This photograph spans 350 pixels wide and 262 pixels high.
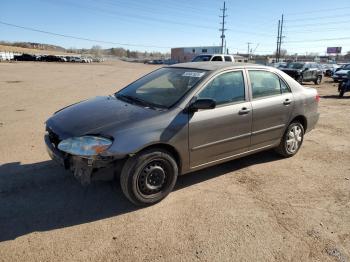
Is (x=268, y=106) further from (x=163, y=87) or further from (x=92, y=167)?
(x=92, y=167)

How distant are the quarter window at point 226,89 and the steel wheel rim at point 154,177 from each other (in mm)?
1038

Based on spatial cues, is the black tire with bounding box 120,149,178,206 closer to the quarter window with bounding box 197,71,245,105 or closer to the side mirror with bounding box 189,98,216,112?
the side mirror with bounding box 189,98,216,112

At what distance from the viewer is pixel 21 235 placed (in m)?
3.17

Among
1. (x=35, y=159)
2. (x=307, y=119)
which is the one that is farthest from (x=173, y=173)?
(x=307, y=119)

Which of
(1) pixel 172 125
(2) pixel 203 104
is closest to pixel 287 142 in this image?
(2) pixel 203 104

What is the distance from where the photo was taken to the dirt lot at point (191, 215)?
3.01 m

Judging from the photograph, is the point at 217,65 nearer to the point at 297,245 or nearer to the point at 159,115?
the point at 159,115

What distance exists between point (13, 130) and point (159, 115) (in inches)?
175

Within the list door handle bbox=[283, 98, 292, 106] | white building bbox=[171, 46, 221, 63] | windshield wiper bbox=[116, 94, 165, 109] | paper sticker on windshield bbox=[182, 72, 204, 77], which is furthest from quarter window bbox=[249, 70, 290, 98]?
white building bbox=[171, 46, 221, 63]

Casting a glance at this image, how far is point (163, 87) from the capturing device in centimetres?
457

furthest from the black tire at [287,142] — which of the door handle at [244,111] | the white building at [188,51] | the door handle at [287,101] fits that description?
the white building at [188,51]

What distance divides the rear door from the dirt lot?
554mm

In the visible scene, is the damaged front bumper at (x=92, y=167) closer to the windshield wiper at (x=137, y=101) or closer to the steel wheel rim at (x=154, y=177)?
the steel wheel rim at (x=154, y=177)

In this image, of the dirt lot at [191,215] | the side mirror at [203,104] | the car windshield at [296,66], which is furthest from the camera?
the car windshield at [296,66]
